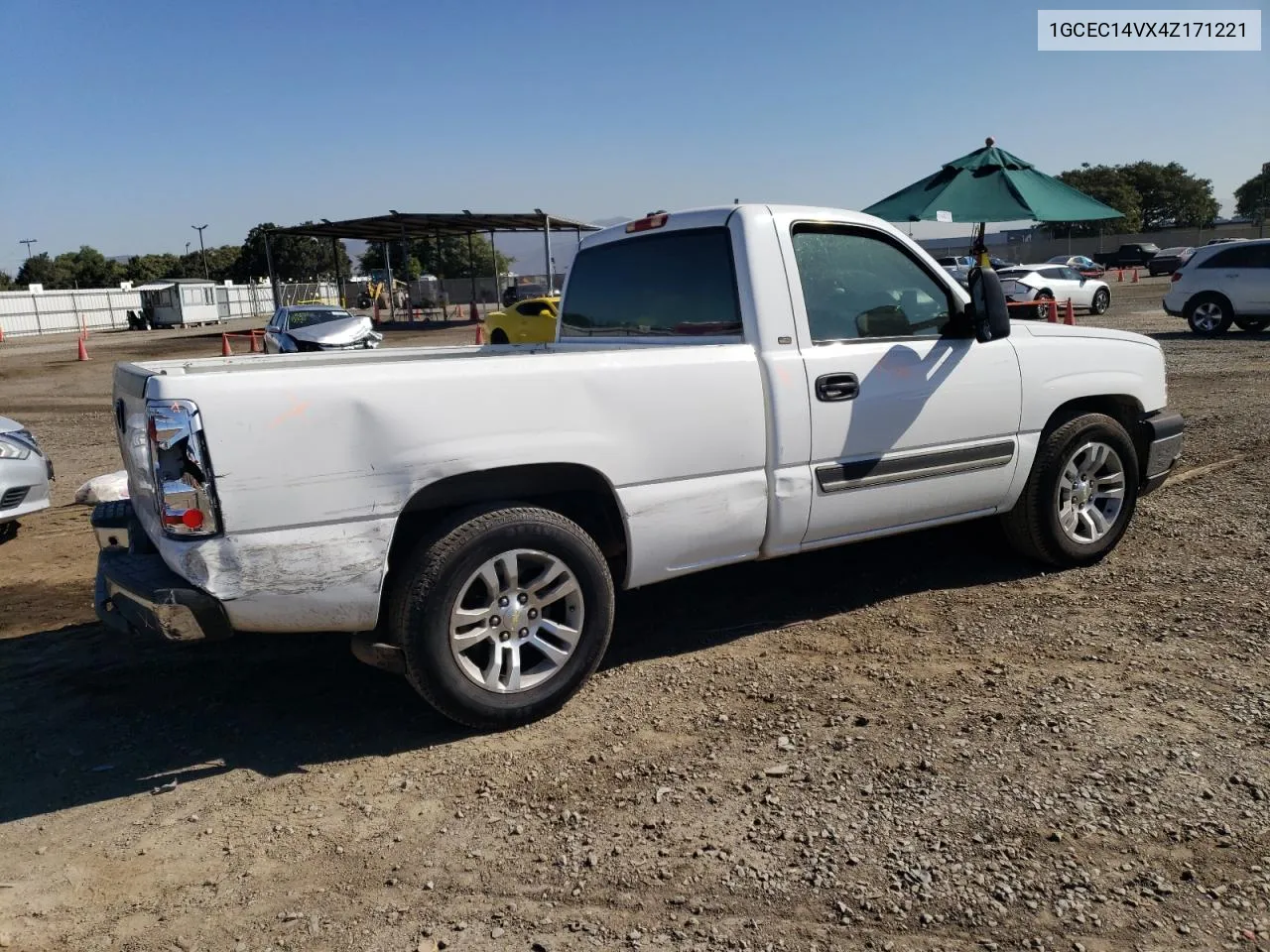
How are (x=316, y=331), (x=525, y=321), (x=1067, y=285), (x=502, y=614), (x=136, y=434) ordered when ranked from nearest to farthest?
(x=136, y=434) → (x=502, y=614) → (x=316, y=331) → (x=525, y=321) → (x=1067, y=285)

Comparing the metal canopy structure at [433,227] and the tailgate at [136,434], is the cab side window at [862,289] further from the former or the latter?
the metal canopy structure at [433,227]

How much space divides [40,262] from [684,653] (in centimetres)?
10588

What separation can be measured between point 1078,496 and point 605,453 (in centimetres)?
285

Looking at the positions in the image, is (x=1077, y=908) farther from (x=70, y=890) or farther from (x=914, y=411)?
(x=70, y=890)

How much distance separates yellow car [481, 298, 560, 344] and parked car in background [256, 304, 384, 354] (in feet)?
8.75

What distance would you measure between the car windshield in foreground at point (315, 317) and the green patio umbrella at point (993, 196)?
1360 centimetres

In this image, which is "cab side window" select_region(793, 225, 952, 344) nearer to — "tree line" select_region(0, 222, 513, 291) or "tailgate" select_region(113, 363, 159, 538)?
"tailgate" select_region(113, 363, 159, 538)

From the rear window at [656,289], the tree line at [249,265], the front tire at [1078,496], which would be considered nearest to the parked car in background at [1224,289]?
the front tire at [1078,496]

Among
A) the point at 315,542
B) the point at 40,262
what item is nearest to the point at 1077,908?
the point at 315,542

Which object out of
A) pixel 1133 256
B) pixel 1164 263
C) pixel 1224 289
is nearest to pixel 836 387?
pixel 1224 289

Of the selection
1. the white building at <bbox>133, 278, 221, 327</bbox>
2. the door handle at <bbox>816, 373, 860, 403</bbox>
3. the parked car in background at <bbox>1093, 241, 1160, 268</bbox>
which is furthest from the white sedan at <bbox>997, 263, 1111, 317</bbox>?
the white building at <bbox>133, 278, 221, 327</bbox>

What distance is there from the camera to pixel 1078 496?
206 inches

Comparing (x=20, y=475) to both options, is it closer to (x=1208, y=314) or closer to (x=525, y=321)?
(x=525, y=321)

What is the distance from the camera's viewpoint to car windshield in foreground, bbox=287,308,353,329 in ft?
68.6
